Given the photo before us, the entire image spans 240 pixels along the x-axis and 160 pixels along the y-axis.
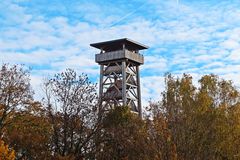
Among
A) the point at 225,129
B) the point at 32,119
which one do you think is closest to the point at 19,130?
the point at 32,119

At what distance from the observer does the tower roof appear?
61922 millimetres

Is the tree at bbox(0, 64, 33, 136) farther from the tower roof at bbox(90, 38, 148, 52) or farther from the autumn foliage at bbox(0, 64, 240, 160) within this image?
the tower roof at bbox(90, 38, 148, 52)

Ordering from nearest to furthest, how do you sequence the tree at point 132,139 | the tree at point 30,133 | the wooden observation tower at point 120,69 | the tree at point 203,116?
the tree at point 132,139, the tree at point 203,116, the tree at point 30,133, the wooden observation tower at point 120,69

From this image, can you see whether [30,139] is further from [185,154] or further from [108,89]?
[108,89]

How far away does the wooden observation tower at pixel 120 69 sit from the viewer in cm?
6009

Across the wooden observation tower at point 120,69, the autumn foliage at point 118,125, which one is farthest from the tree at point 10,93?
the wooden observation tower at point 120,69

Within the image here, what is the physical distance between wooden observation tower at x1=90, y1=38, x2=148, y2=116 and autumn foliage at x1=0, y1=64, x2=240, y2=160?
22.3m

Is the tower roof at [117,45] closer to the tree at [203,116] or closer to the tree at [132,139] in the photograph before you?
the tree at [132,139]

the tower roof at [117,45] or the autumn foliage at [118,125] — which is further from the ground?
the tower roof at [117,45]

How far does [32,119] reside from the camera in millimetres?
34844

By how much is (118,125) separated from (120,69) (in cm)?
2470

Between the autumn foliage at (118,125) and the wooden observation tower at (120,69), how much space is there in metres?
22.3

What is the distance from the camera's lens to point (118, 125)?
36812mm

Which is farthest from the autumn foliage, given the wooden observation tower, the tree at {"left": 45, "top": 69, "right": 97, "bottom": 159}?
the wooden observation tower
